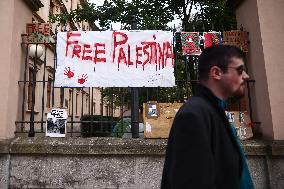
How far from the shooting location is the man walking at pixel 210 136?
1.52m

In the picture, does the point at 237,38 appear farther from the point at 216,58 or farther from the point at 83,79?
the point at 216,58

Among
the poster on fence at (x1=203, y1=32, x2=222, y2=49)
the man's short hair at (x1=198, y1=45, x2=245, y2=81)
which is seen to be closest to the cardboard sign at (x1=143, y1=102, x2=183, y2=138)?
the poster on fence at (x1=203, y1=32, x2=222, y2=49)

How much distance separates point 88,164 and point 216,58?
3306 millimetres

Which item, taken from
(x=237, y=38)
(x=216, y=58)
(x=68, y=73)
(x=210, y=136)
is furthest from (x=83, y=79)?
(x=210, y=136)

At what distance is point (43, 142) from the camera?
4.66 metres

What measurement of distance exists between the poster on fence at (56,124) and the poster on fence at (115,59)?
1.94 ft

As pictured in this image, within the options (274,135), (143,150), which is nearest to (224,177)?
(143,150)

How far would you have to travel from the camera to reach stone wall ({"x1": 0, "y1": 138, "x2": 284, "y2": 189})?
15.0 ft

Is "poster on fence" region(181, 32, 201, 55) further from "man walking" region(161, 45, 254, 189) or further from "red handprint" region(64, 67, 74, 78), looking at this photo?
"man walking" region(161, 45, 254, 189)

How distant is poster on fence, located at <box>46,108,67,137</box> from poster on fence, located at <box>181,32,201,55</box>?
95.1 inches

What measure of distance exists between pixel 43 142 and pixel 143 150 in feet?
5.18

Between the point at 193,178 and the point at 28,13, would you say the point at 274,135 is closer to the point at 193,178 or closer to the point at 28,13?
the point at 193,178

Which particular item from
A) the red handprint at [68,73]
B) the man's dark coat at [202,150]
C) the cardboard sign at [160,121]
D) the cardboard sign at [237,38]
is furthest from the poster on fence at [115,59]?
the man's dark coat at [202,150]

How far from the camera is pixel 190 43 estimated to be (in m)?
5.41
